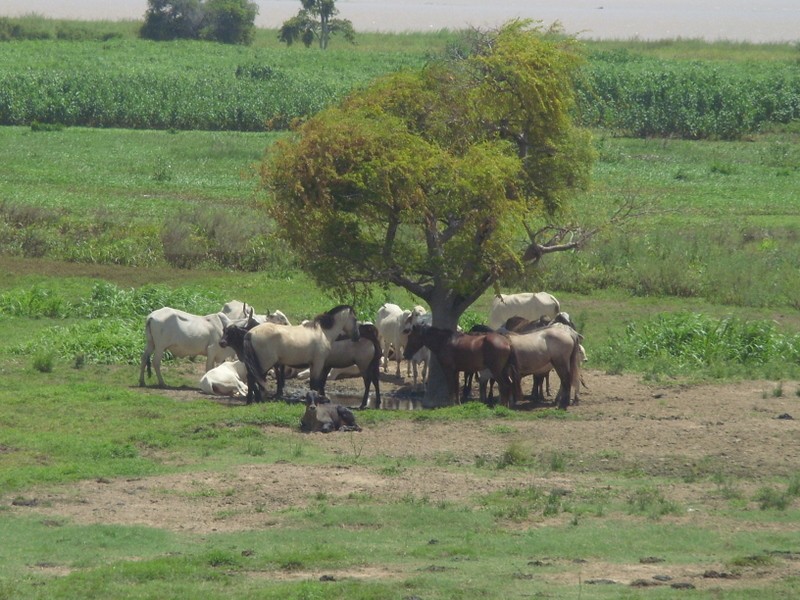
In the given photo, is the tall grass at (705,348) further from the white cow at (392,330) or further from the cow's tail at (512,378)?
the white cow at (392,330)

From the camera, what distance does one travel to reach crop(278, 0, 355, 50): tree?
271 ft

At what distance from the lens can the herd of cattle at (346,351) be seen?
17844mm

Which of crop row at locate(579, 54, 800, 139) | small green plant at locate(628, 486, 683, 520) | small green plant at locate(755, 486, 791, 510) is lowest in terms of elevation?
small green plant at locate(628, 486, 683, 520)

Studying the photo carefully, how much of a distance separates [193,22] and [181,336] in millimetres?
70923

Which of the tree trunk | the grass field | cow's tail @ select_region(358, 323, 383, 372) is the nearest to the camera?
the grass field

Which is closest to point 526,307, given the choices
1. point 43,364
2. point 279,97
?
point 43,364

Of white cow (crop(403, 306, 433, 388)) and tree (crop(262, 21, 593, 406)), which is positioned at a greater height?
tree (crop(262, 21, 593, 406))

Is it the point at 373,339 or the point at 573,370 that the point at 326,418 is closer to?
the point at 373,339

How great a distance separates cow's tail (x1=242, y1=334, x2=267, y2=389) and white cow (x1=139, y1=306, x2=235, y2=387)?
1.75 meters

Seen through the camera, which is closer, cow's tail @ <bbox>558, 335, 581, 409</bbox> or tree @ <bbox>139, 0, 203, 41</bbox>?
cow's tail @ <bbox>558, 335, 581, 409</bbox>

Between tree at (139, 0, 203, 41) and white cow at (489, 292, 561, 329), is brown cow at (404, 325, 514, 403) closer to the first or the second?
white cow at (489, 292, 561, 329)

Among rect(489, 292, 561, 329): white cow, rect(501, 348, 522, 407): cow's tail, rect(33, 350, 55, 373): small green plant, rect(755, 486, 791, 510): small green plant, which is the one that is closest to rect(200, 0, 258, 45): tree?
rect(489, 292, 561, 329): white cow

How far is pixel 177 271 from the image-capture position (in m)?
28.9

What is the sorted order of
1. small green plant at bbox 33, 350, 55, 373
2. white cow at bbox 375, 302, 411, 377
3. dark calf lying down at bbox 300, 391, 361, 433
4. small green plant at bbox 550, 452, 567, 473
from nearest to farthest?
small green plant at bbox 550, 452, 567, 473
dark calf lying down at bbox 300, 391, 361, 433
small green plant at bbox 33, 350, 55, 373
white cow at bbox 375, 302, 411, 377
